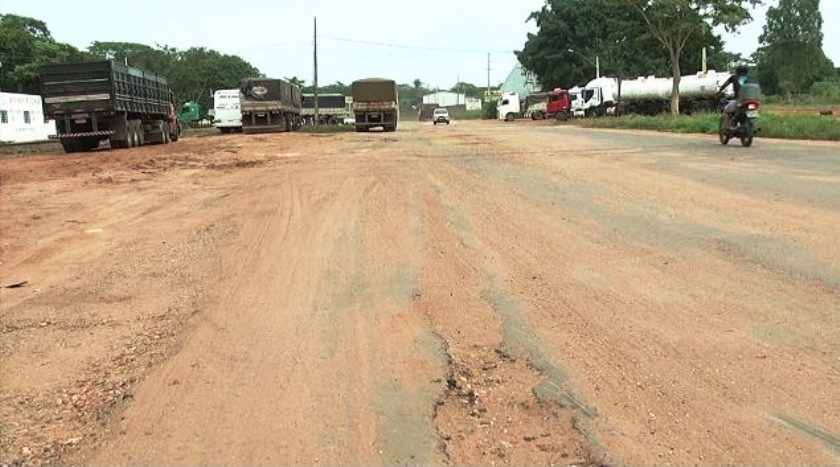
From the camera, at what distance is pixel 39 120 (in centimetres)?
4978

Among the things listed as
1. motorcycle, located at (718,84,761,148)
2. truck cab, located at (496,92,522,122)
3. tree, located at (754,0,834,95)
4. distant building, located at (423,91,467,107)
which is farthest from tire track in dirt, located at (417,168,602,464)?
distant building, located at (423,91,467,107)

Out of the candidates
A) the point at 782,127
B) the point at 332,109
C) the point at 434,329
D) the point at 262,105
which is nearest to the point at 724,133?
the point at 782,127

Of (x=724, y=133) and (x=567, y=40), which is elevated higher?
(x=567, y=40)

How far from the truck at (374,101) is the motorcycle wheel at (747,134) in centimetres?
2572

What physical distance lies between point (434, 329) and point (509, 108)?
233 feet

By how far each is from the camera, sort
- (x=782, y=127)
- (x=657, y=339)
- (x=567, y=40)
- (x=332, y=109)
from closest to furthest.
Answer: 1. (x=657, y=339)
2. (x=782, y=127)
3. (x=332, y=109)
4. (x=567, y=40)

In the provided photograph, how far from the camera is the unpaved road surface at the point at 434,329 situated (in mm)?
3881

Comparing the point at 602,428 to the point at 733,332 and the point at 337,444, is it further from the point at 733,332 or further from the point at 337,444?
the point at 733,332

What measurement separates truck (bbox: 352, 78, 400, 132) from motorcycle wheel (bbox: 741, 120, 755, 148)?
25.7 m

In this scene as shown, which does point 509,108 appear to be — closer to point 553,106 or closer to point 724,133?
point 553,106

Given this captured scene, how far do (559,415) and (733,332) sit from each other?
1.77 m

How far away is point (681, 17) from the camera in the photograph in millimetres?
41750

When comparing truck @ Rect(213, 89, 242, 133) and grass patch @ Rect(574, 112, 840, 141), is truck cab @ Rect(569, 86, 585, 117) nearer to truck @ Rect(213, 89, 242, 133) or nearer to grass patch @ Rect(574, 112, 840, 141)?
truck @ Rect(213, 89, 242, 133)

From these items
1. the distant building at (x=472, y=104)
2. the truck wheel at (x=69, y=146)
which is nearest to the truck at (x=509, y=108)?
the truck wheel at (x=69, y=146)
